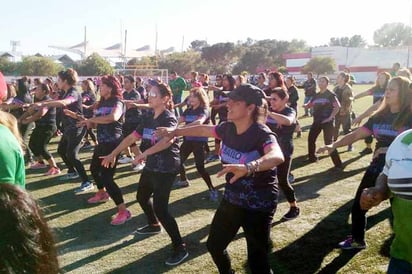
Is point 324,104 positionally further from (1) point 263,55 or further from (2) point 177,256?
(1) point 263,55

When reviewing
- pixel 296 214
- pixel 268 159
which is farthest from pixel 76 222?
pixel 268 159

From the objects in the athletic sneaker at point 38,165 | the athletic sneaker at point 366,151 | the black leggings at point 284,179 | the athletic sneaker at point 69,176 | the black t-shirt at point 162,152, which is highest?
the black t-shirt at point 162,152

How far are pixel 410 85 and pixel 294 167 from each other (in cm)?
532

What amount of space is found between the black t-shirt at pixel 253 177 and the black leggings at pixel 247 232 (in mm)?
76

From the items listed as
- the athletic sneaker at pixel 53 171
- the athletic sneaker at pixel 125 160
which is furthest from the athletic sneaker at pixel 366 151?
the athletic sneaker at pixel 53 171

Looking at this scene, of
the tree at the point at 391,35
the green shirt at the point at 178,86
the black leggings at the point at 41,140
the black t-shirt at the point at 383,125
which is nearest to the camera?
the black t-shirt at the point at 383,125

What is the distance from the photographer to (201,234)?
5.62 meters

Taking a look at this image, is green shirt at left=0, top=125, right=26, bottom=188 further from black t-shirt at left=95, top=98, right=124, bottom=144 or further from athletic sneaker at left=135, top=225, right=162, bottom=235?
black t-shirt at left=95, top=98, right=124, bottom=144

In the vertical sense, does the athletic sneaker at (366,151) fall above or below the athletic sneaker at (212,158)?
above

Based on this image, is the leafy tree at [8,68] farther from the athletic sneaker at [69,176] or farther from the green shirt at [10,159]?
the green shirt at [10,159]

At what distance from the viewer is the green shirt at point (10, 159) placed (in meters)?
2.20

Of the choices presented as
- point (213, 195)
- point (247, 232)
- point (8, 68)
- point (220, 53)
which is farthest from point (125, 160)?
point (220, 53)

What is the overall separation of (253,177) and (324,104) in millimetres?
6140

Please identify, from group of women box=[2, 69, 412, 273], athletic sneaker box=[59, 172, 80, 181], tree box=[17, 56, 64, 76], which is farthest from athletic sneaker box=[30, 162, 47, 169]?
tree box=[17, 56, 64, 76]
